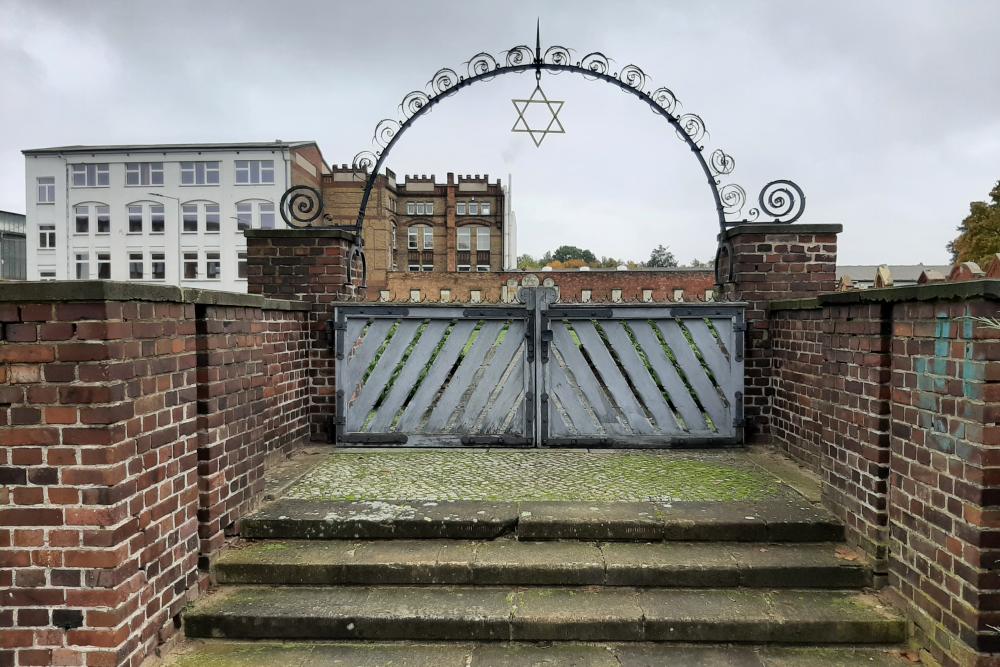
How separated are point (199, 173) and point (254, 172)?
410 cm

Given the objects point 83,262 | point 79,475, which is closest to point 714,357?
point 79,475

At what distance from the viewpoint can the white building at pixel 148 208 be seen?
41938 mm

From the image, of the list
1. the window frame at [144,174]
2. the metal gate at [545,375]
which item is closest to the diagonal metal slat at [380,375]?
the metal gate at [545,375]

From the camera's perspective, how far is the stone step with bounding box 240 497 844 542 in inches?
141

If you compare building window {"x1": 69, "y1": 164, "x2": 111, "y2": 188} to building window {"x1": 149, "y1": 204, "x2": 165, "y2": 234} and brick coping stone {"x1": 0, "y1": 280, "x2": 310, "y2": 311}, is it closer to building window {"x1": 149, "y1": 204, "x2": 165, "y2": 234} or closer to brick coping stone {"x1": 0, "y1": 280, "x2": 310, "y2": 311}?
building window {"x1": 149, "y1": 204, "x2": 165, "y2": 234}

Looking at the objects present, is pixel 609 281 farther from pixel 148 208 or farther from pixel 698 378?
pixel 148 208

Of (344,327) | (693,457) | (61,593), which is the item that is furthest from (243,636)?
(693,457)

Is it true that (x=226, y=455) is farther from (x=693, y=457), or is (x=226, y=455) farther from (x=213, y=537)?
(x=693, y=457)

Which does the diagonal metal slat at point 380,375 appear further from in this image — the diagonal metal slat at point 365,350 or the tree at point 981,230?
the tree at point 981,230

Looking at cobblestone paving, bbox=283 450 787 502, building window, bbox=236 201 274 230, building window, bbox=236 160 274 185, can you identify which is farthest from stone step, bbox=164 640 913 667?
building window, bbox=236 160 274 185

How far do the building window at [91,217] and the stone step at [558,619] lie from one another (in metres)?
48.6

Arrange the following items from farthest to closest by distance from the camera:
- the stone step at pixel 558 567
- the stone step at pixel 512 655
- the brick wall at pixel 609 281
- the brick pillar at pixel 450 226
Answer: the brick pillar at pixel 450 226 < the brick wall at pixel 609 281 < the stone step at pixel 558 567 < the stone step at pixel 512 655

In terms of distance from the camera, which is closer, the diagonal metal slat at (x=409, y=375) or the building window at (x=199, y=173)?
the diagonal metal slat at (x=409, y=375)

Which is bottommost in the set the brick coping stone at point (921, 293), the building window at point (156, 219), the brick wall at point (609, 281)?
the brick coping stone at point (921, 293)
